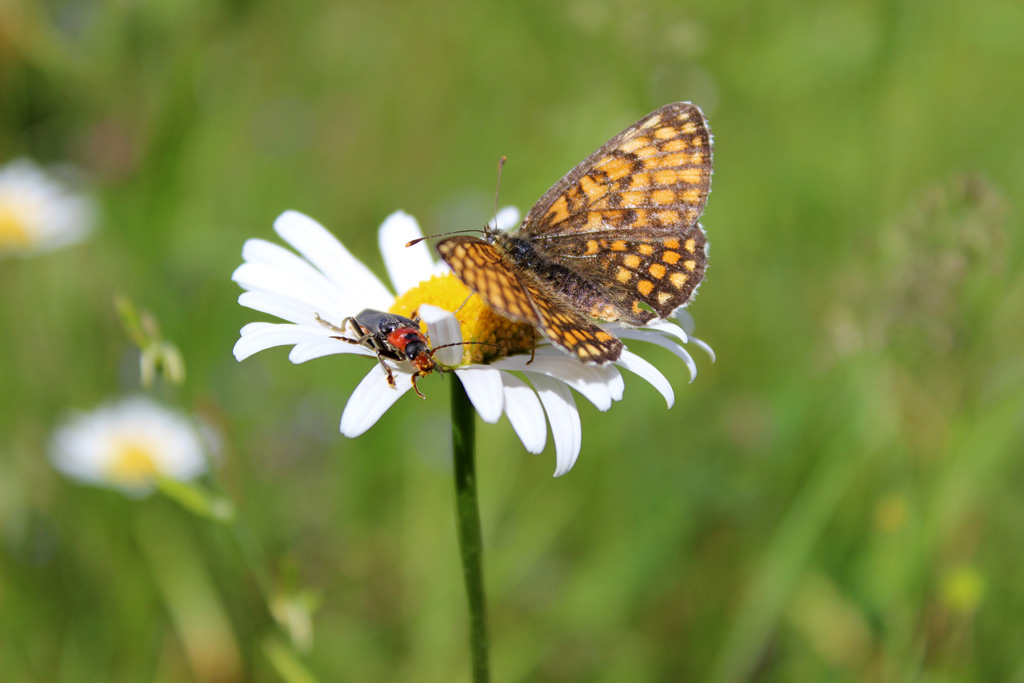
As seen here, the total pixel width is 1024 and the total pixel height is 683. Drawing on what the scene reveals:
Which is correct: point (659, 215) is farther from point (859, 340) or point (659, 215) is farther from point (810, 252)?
point (810, 252)

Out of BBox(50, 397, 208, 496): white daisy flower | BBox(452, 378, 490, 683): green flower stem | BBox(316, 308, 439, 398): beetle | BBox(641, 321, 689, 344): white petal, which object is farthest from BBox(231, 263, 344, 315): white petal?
BBox(50, 397, 208, 496): white daisy flower

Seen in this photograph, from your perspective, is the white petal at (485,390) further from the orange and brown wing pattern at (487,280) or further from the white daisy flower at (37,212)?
the white daisy flower at (37,212)

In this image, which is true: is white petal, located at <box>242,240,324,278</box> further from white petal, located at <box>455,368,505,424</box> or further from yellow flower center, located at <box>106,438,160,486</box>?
yellow flower center, located at <box>106,438,160,486</box>

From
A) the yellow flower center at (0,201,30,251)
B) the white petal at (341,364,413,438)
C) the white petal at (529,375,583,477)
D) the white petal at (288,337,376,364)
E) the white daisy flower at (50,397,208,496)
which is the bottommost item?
the white petal at (529,375,583,477)

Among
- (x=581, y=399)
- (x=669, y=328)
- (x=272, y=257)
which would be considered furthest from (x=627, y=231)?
(x=581, y=399)

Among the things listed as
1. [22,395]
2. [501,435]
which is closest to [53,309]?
[22,395]

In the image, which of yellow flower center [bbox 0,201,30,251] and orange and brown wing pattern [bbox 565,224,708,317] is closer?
orange and brown wing pattern [bbox 565,224,708,317]

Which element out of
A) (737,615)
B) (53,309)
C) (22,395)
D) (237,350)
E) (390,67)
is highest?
(390,67)
